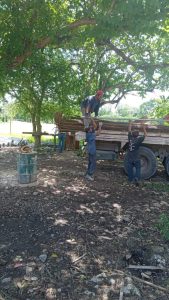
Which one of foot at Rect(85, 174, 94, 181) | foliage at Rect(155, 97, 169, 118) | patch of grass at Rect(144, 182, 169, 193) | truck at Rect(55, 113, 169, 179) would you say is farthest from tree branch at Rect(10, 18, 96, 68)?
foliage at Rect(155, 97, 169, 118)

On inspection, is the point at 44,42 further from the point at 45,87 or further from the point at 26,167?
the point at 45,87

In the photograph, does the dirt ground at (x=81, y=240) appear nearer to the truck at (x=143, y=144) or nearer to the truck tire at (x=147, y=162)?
the truck tire at (x=147, y=162)

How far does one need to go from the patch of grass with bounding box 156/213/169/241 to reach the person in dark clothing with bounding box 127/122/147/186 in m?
2.59

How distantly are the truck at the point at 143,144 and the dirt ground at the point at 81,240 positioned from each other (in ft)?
2.83

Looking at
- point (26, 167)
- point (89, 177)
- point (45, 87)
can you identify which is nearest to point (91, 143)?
point (89, 177)

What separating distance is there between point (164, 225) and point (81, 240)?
1520 mm

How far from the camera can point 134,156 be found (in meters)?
8.72

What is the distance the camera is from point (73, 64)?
16.4 metres

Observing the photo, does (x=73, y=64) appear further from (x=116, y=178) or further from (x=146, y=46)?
(x=116, y=178)

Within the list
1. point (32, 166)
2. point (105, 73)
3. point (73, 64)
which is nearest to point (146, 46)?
point (105, 73)

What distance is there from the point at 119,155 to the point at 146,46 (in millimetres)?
7697

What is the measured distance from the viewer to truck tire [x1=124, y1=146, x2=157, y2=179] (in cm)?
904

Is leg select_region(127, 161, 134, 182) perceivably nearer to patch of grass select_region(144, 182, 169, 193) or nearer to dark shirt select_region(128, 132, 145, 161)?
dark shirt select_region(128, 132, 145, 161)

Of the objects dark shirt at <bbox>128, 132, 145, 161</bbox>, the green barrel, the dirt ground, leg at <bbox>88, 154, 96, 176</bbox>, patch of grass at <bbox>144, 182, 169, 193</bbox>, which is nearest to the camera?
the dirt ground
